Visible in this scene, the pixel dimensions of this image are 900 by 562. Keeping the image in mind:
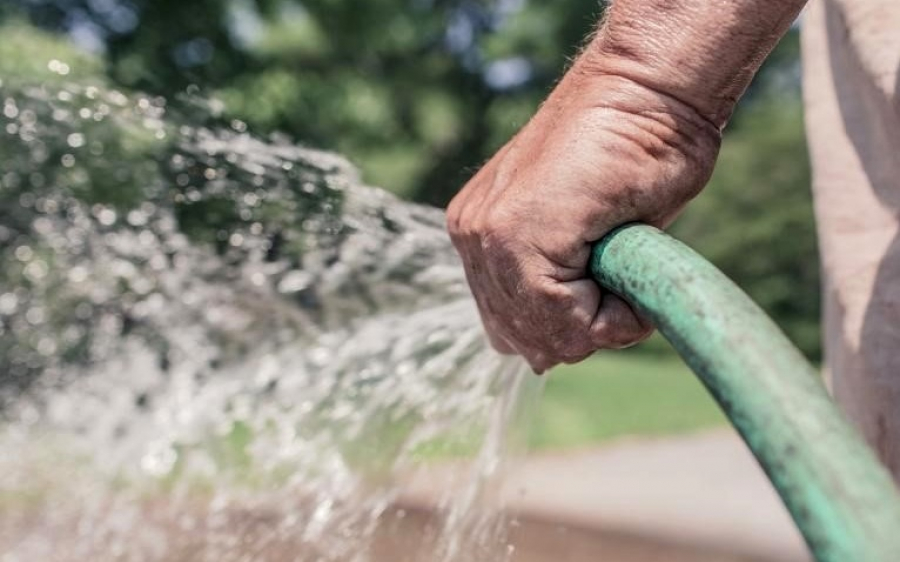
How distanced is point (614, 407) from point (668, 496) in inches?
169

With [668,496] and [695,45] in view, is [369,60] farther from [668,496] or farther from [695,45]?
[695,45]

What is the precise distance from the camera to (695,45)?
53.9 inches

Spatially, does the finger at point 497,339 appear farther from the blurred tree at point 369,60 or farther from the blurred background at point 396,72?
the blurred tree at point 369,60

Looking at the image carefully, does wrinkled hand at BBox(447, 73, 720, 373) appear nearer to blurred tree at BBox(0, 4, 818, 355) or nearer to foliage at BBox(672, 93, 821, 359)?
blurred tree at BBox(0, 4, 818, 355)

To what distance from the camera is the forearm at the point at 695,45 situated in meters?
1.35

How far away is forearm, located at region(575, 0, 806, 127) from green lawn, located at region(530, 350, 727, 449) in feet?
25.3

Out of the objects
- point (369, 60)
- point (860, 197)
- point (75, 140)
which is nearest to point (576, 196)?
point (860, 197)

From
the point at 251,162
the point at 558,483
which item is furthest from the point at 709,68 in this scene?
the point at 558,483

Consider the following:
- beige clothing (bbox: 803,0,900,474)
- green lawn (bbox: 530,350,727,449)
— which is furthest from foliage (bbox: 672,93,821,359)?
beige clothing (bbox: 803,0,900,474)

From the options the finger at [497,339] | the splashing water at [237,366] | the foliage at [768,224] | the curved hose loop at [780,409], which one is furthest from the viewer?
the foliage at [768,224]

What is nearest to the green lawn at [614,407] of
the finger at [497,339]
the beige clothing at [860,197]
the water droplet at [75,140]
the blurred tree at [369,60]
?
the blurred tree at [369,60]

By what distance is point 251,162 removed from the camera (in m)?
2.88

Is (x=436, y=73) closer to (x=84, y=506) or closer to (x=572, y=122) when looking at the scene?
(x=84, y=506)

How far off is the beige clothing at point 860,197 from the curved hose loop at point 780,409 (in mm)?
767
